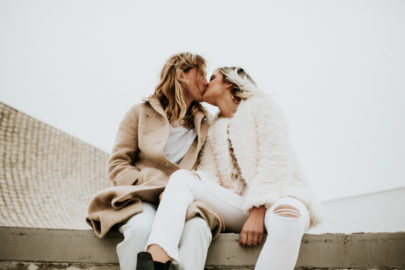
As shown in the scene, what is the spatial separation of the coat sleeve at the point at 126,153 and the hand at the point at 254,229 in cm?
80

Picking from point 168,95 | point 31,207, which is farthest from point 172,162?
point 31,207

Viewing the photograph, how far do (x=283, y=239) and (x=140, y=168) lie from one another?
1.18 metres

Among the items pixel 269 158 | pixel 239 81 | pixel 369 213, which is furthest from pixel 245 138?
pixel 369 213

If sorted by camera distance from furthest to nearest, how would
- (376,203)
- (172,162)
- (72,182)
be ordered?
(72,182), (376,203), (172,162)

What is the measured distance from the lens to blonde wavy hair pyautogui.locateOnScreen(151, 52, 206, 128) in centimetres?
242

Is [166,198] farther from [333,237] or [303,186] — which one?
[333,237]

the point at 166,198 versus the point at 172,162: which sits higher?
the point at 172,162

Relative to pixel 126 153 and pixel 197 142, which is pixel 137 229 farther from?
pixel 197 142

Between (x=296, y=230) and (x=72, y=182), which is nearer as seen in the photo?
→ (x=296, y=230)

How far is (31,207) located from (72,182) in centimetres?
311

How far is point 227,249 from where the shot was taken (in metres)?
1.68

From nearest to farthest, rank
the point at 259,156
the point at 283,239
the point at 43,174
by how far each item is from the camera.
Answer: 1. the point at 283,239
2. the point at 259,156
3. the point at 43,174

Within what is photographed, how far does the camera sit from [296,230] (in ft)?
4.52

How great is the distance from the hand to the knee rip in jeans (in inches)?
4.9
